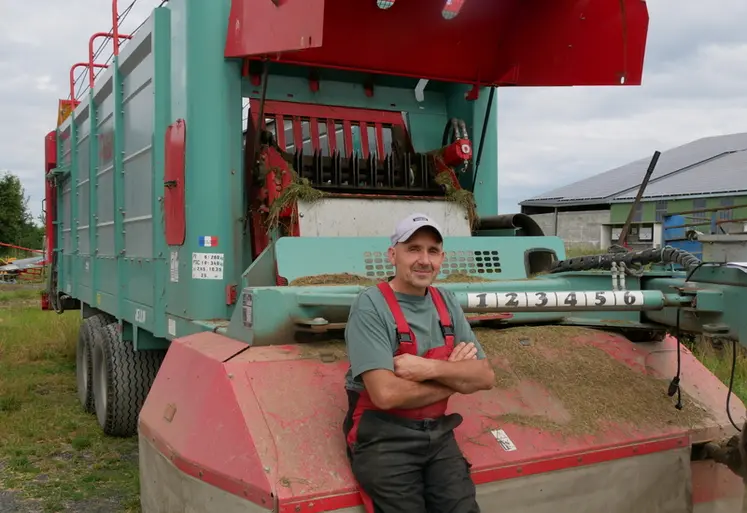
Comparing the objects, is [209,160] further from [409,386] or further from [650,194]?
[650,194]

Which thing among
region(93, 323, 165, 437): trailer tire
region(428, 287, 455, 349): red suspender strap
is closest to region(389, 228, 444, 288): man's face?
region(428, 287, 455, 349): red suspender strap

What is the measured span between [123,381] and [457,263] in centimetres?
317

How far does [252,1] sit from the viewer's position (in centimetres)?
362

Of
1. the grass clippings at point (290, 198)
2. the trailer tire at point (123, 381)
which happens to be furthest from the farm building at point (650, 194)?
the grass clippings at point (290, 198)

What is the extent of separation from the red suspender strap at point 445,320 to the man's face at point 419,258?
4.2 inches

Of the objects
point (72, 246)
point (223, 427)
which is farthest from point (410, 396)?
point (72, 246)

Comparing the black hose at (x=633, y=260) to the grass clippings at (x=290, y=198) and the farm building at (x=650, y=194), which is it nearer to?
the grass clippings at (x=290, y=198)

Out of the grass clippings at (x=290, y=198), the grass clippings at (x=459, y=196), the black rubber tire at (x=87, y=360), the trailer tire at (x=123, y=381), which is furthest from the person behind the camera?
the black rubber tire at (x=87, y=360)

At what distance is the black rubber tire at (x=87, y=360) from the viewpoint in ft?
21.3

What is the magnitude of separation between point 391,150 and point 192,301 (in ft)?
5.35

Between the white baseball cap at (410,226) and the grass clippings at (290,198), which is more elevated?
the grass clippings at (290,198)

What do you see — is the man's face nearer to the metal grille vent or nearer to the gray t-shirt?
the gray t-shirt

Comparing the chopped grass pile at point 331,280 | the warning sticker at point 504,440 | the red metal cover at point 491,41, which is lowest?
the warning sticker at point 504,440

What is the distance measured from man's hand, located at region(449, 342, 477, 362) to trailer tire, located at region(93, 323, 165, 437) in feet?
12.8
